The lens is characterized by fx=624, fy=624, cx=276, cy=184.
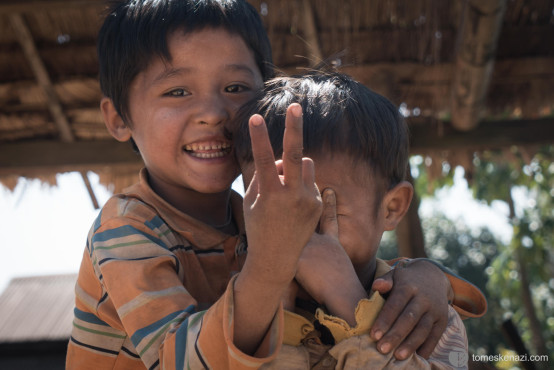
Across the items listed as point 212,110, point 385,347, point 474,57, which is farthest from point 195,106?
point 474,57

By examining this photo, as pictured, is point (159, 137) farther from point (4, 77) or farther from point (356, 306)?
point (4, 77)

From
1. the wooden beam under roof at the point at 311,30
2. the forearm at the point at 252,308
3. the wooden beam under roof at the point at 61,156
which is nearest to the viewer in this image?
the forearm at the point at 252,308

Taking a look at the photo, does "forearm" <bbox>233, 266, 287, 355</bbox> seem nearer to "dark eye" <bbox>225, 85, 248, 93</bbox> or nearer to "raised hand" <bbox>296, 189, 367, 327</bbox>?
"raised hand" <bbox>296, 189, 367, 327</bbox>

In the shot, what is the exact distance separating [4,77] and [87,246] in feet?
9.82

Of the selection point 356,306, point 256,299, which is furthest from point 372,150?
point 256,299

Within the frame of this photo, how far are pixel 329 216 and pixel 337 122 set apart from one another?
0.80ft

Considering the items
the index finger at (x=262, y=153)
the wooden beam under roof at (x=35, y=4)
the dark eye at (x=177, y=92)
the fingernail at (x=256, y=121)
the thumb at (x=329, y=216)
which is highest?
the fingernail at (x=256, y=121)

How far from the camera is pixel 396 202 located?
1.78m

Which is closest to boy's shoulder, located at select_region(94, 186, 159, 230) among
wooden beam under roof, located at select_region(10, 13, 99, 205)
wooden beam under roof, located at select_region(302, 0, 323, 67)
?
wooden beam under roof, located at select_region(10, 13, 99, 205)

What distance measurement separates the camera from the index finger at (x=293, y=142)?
1.10 m

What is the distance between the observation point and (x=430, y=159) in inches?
192

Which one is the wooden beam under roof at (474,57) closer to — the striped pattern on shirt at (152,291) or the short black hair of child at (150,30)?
the short black hair of child at (150,30)

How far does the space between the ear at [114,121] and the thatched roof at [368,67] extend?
1318mm

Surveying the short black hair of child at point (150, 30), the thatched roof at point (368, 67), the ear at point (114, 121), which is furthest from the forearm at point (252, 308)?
the thatched roof at point (368, 67)
